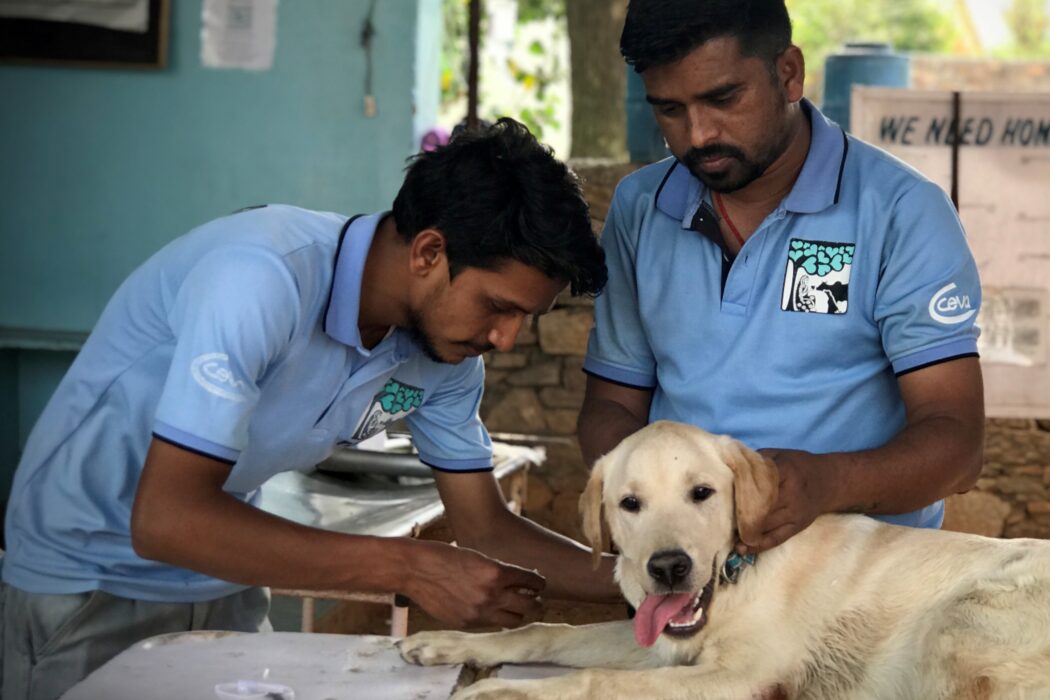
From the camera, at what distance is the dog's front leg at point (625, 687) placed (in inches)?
88.6

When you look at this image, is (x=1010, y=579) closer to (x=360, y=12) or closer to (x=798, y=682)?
(x=798, y=682)

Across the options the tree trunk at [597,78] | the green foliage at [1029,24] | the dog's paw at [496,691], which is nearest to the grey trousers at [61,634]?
the dog's paw at [496,691]

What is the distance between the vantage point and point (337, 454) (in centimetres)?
507

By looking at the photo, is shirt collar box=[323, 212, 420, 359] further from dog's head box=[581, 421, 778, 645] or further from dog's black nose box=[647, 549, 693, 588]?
dog's black nose box=[647, 549, 693, 588]

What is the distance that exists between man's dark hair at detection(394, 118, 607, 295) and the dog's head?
0.38 meters

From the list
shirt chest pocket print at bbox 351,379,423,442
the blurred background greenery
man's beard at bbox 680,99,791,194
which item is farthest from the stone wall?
man's beard at bbox 680,99,791,194

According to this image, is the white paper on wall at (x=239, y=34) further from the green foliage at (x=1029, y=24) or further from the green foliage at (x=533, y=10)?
the green foliage at (x=1029, y=24)

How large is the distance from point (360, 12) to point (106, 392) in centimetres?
401

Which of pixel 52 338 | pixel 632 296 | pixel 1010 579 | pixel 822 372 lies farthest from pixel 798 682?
pixel 52 338

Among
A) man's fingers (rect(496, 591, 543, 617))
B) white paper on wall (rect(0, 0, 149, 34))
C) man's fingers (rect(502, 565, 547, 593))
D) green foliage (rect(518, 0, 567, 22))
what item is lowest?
man's fingers (rect(496, 591, 543, 617))

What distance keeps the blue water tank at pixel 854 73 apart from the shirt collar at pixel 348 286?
185 inches

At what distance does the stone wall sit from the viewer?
689 cm

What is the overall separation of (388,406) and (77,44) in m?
4.32

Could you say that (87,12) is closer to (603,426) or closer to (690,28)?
(603,426)
